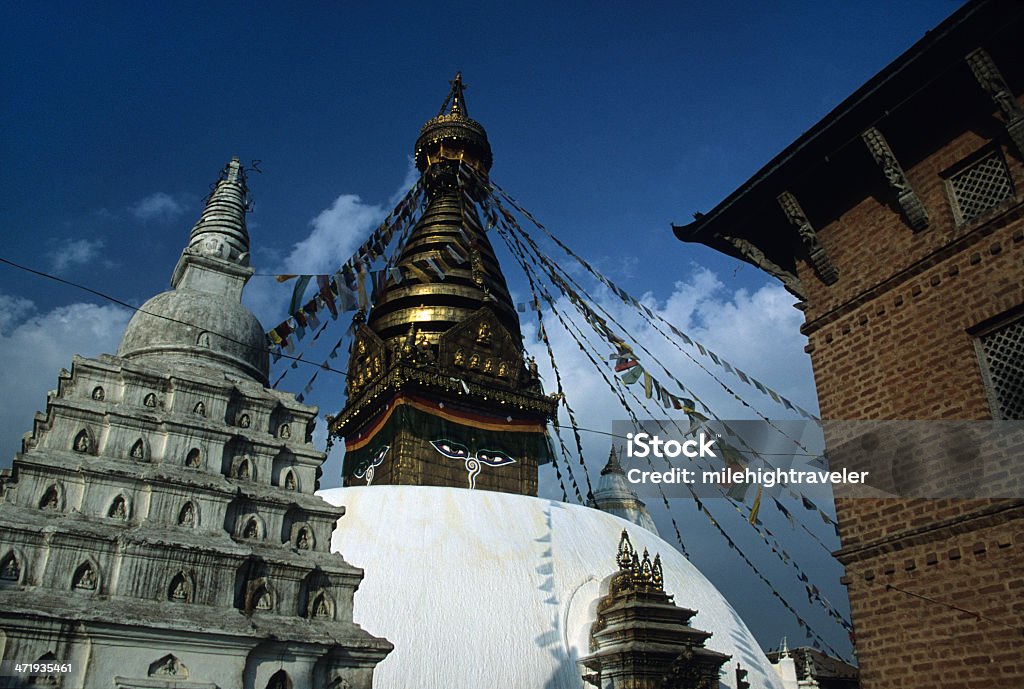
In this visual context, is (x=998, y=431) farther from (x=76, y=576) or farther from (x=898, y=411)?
(x=76, y=576)

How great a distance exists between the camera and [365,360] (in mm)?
23094

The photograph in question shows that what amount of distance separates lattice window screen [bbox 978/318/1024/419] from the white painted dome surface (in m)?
8.13

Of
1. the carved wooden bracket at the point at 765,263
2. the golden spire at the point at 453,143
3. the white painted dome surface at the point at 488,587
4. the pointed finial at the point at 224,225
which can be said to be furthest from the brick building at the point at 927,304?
the golden spire at the point at 453,143

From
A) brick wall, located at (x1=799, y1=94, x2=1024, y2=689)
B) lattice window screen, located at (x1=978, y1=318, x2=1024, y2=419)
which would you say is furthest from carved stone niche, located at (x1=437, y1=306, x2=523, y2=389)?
lattice window screen, located at (x1=978, y1=318, x2=1024, y2=419)

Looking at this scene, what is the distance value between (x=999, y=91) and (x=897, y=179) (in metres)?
1.34

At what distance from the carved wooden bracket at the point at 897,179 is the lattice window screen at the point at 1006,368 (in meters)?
1.64

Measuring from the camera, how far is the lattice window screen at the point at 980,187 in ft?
26.7

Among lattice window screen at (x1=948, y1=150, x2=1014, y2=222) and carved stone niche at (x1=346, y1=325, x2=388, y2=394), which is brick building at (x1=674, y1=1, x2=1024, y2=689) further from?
carved stone niche at (x1=346, y1=325, x2=388, y2=394)

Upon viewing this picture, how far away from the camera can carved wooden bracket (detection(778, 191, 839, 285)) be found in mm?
9852

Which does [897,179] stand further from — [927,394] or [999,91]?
[927,394]

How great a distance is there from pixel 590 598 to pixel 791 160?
8.62 m

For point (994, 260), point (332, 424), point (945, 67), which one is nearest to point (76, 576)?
point (994, 260)

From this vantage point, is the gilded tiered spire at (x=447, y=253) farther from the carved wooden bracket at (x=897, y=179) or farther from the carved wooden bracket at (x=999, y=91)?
the carved wooden bracket at (x=999, y=91)

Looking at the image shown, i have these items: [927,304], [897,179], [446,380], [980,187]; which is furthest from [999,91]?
[446,380]
